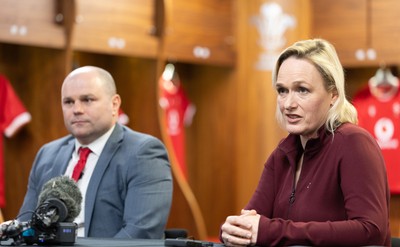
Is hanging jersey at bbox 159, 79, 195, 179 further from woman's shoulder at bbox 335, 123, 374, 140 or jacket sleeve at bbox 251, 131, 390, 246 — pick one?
jacket sleeve at bbox 251, 131, 390, 246

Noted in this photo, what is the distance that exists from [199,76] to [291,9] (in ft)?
3.40

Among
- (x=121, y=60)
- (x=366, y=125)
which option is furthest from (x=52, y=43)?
(x=366, y=125)

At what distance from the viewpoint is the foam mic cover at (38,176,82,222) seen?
239 centimetres

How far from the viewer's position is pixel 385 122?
664 cm

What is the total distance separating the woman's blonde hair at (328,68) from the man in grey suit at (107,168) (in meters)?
1.07

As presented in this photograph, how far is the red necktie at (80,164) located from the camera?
142 inches

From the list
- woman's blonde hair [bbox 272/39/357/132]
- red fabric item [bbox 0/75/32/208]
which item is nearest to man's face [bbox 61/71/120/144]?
woman's blonde hair [bbox 272/39/357/132]

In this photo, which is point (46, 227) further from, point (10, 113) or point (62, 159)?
point (10, 113)

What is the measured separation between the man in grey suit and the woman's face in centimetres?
104

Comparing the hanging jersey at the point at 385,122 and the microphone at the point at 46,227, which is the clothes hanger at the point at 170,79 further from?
the microphone at the point at 46,227

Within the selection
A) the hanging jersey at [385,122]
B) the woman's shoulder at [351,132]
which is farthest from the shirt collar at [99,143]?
the hanging jersey at [385,122]

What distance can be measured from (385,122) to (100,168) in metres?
3.60

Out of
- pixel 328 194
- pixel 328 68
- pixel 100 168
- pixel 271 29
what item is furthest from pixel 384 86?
pixel 328 194

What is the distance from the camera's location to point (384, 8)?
22.3 ft
